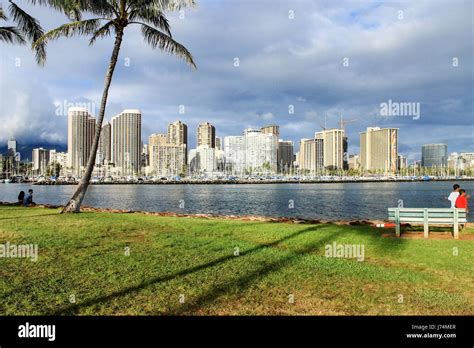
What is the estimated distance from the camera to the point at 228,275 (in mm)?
7930

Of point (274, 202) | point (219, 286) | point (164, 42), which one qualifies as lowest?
point (274, 202)

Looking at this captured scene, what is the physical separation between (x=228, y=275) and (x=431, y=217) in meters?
8.73

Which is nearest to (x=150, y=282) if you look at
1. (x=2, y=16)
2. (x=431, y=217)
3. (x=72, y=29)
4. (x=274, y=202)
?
(x=431, y=217)

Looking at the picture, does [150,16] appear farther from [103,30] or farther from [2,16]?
[2,16]

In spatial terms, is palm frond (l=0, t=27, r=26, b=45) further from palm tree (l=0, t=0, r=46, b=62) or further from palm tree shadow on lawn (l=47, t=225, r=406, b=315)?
palm tree shadow on lawn (l=47, t=225, r=406, b=315)

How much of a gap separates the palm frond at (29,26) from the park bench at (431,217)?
19168mm

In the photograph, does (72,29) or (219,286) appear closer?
(219,286)

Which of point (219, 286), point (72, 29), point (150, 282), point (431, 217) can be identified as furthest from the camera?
point (72, 29)

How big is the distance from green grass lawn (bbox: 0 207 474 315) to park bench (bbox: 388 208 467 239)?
3.16 ft

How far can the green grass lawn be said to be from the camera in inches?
244

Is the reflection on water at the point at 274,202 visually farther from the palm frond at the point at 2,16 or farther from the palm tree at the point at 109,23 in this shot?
the palm frond at the point at 2,16

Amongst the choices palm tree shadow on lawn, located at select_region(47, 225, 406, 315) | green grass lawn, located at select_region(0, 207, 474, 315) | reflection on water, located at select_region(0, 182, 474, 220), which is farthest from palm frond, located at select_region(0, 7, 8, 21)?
reflection on water, located at select_region(0, 182, 474, 220)

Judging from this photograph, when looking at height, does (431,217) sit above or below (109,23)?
below
